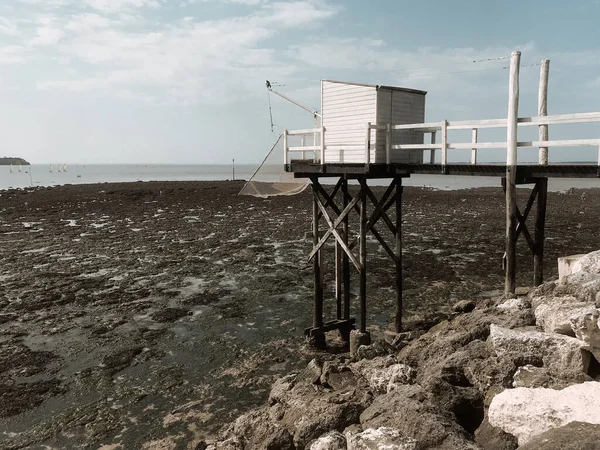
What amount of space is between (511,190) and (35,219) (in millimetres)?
35828

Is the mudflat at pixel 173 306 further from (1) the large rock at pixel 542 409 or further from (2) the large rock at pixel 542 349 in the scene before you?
(1) the large rock at pixel 542 409

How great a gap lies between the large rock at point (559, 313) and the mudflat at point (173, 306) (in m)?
5.69

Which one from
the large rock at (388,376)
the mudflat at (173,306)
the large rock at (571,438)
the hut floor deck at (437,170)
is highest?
the hut floor deck at (437,170)

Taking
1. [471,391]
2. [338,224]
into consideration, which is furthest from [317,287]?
[471,391]

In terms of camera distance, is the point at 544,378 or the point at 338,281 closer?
the point at 544,378

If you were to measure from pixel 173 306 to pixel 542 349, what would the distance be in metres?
12.1

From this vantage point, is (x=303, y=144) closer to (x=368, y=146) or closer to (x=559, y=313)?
(x=368, y=146)

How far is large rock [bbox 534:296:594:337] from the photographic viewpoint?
6.69m

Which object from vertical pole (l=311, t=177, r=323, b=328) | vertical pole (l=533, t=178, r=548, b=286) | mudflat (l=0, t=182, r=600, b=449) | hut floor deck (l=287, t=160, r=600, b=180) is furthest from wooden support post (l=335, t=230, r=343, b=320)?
vertical pole (l=533, t=178, r=548, b=286)

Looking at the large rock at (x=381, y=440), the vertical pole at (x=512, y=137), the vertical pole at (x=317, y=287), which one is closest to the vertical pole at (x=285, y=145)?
the vertical pole at (x=317, y=287)

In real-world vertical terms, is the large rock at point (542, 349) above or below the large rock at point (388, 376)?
above

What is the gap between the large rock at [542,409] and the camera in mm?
4867

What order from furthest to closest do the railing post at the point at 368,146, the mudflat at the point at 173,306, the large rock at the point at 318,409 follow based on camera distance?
the railing post at the point at 368,146 < the mudflat at the point at 173,306 < the large rock at the point at 318,409

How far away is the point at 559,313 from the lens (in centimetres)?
692
